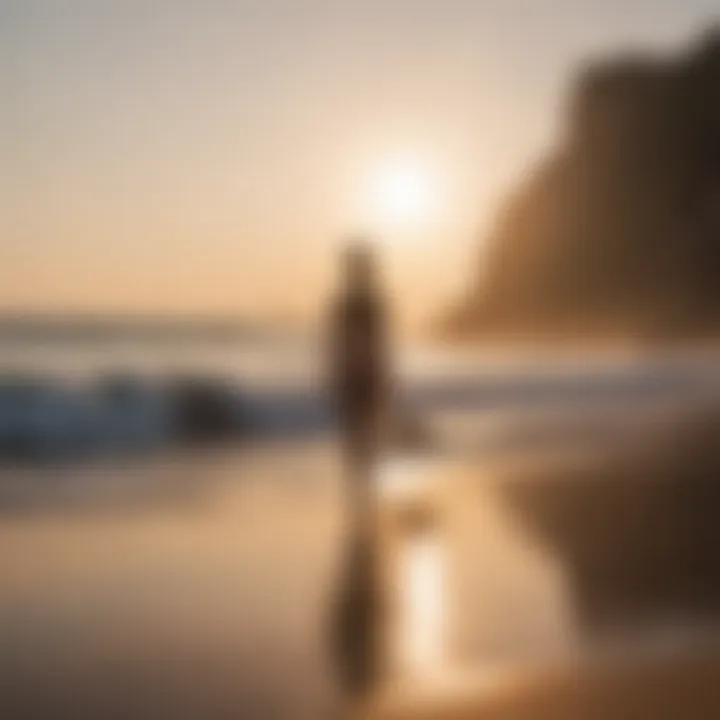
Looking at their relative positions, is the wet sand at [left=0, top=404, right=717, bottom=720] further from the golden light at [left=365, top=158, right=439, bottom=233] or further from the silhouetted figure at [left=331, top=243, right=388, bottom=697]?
the golden light at [left=365, top=158, right=439, bottom=233]

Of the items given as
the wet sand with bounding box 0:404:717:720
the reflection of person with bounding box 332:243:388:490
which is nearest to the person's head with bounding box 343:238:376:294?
the reflection of person with bounding box 332:243:388:490

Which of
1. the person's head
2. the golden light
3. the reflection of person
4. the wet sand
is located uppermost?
the golden light

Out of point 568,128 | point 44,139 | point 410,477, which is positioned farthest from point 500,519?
point 44,139

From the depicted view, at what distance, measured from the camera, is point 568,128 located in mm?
748

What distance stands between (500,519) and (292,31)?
0.37m

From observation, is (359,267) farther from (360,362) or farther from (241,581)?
(241,581)

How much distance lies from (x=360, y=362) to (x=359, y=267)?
66 mm

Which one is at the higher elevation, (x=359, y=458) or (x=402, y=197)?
(x=402, y=197)

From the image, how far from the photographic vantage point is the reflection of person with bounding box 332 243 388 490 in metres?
0.71

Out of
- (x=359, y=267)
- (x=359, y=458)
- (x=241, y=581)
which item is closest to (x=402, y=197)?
(x=359, y=267)

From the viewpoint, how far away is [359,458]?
0.71m

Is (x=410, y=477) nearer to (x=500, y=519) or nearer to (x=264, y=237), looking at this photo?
(x=500, y=519)

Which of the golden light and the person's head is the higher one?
the golden light

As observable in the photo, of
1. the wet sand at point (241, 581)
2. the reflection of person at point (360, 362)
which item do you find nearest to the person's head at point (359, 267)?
the reflection of person at point (360, 362)
